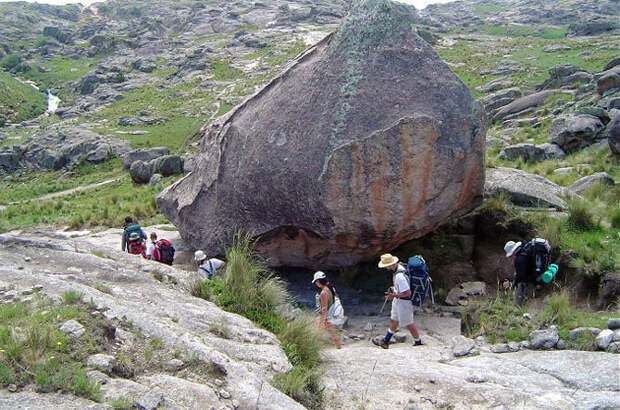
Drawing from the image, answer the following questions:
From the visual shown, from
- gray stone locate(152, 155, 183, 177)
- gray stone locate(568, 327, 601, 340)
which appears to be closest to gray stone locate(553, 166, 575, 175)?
gray stone locate(568, 327, 601, 340)

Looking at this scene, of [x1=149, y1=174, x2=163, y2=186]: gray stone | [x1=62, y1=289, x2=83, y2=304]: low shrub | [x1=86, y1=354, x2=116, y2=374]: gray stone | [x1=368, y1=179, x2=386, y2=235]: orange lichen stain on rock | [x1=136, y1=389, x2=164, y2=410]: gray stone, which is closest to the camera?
[x1=136, y1=389, x2=164, y2=410]: gray stone

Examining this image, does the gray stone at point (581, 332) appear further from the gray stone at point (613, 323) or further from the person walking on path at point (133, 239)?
the person walking on path at point (133, 239)

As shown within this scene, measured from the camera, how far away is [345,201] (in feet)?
32.7

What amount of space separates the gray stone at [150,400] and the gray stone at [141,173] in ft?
82.2

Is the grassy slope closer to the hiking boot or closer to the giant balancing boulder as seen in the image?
the giant balancing boulder

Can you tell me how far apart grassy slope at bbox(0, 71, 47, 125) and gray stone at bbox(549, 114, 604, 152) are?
67085 mm

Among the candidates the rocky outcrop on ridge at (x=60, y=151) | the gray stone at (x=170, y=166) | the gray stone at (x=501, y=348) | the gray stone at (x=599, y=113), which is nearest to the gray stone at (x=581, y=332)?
the gray stone at (x=501, y=348)

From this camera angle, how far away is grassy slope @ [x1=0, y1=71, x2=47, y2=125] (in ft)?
223

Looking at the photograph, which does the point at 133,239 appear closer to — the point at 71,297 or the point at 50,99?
the point at 71,297

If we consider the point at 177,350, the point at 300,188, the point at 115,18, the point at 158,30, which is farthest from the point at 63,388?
the point at 115,18

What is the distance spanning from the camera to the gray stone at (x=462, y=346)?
24.2ft

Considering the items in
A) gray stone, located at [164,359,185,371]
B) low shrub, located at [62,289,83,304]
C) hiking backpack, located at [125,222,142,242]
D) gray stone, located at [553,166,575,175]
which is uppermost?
gray stone, located at [553,166,575,175]

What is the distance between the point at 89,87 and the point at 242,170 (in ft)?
251

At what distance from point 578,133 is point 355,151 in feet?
46.5
